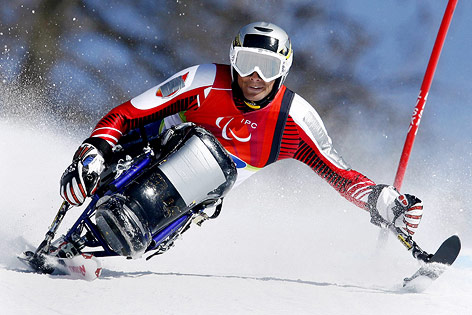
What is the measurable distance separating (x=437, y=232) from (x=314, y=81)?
5052 mm

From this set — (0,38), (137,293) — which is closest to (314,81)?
(0,38)

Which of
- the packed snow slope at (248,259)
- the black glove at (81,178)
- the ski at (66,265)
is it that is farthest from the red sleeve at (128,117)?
the packed snow slope at (248,259)

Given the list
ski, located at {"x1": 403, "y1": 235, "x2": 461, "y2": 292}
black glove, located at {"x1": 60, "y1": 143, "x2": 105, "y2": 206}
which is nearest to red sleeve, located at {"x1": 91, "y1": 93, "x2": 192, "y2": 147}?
black glove, located at {"x1": 60, "y1": 143, "x2": 105, "y2": 206}

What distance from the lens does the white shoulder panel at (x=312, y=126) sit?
442 cm

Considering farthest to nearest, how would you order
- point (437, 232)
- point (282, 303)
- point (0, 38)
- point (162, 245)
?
1. point (0, 38)
2. point (437, 232)
3. point (162, 245)
4. point (282, 303)

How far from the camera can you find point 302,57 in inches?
476

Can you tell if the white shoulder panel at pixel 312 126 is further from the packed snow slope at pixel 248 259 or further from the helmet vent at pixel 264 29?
the packed snow slope at pixel 248 259

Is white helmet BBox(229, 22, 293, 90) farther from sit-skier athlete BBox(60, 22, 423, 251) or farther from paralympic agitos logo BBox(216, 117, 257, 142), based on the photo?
paralympic agitos logo BBox(216, 117, 257, 142)

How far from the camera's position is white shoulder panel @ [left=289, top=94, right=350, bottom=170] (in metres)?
4.42

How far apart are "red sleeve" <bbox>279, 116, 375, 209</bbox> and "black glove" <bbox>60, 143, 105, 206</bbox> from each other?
155cm

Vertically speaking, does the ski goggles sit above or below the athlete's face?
above

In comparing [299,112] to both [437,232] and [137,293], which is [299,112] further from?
[437,232]

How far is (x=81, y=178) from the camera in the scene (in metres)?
3.69

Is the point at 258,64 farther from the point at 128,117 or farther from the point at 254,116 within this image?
the point at 128,117
